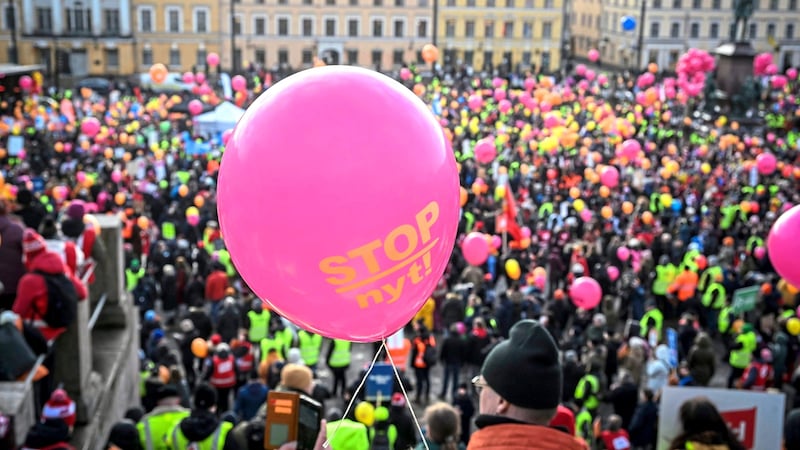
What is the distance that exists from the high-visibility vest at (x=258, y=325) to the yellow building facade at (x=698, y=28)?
53.8m

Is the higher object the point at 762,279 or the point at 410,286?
the point at 410,286

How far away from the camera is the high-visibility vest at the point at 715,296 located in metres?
13.1

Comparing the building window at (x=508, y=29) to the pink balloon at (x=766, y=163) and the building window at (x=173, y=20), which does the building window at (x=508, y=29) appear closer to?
the building window at (x=173, y=20)

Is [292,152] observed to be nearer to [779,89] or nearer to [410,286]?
[410,286]

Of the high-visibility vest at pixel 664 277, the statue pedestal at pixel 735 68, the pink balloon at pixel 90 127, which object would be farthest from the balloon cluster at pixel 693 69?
the pink balloon at pixel 90 127

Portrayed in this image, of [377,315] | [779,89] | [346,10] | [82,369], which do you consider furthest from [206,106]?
[346,10]

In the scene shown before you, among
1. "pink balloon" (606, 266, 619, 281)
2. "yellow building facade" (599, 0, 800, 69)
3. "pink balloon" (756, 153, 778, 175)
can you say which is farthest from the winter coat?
"yellow building facade" (599, 0, 800, 69)

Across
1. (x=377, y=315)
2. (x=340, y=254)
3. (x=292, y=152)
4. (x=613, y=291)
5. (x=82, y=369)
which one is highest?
(x=292, y=152)

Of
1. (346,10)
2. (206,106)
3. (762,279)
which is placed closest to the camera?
(762,279)

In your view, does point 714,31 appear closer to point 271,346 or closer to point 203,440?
point 271,346

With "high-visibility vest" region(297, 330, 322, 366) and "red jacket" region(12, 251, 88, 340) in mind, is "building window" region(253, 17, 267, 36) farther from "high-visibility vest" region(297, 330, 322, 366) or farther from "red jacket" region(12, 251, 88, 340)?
"red jacket" region(12, 251, 88, 340)

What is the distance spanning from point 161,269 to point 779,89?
1285 inches

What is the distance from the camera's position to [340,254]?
342 centimetres

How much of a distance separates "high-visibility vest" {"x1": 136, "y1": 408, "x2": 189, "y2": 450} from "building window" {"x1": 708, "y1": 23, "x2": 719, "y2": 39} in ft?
203
